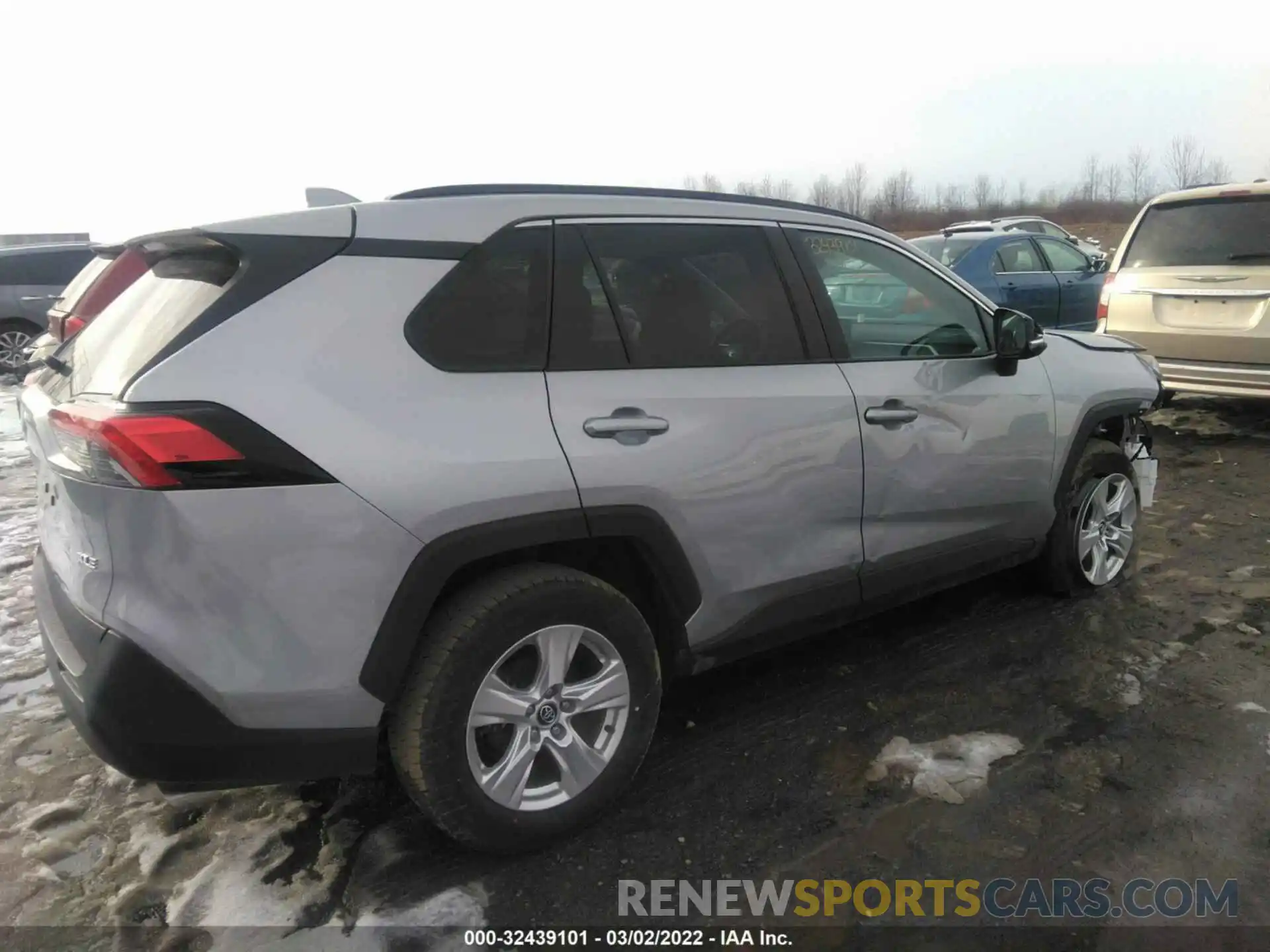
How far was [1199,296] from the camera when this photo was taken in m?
6.80

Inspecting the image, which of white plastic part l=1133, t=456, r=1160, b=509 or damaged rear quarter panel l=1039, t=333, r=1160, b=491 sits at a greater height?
damaged rear quarter panel l=1039, t=333, r=1160, b=491

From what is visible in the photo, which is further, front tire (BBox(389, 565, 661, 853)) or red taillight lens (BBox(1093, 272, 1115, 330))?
red taillight lens (BBox(1093, 272, 1115, 330))

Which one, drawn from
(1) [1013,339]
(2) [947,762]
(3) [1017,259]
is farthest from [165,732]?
(3) [1017,259]

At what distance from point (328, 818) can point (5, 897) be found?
0.82 metres

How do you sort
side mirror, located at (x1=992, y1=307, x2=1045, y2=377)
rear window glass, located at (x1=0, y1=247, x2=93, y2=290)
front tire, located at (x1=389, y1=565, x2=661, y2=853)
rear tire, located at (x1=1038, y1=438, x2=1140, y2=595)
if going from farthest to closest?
rear window glass, located at (x1=0, y1=247, x2=93, y2=290) → rear tire, located at (x1=1038, y1=438, x2=1140, y2=595) → side mirror, located at (x1=992, y1=307, x2=1045, y2=377) → front tire, located at (x1=389, y1=565, x2=661, y2=853)

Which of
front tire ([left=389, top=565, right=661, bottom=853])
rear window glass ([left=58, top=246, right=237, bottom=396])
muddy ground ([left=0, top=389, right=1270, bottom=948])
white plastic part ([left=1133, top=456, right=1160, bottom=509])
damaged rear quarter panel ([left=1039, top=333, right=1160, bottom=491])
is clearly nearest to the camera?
rear window glass ([left=58, top=246, right=237, bottom=396])

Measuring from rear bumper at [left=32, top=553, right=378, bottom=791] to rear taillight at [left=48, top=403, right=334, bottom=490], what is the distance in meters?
0.39

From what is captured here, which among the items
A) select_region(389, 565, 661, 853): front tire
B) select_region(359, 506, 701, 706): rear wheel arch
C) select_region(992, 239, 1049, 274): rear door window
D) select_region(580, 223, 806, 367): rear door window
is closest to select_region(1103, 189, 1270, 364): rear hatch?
select_region(992, 239, 1049, 274): rear door window

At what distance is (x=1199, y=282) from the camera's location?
22.3 ft

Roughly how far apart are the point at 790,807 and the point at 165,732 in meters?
1.74

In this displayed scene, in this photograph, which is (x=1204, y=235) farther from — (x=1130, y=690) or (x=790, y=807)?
(x=790, y=807)

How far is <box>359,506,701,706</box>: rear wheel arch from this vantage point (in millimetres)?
2238

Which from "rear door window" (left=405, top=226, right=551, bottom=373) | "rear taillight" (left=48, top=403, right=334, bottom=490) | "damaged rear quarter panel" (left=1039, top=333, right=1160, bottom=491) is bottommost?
"damaged rear quarter panel" (left=1039, top=333, right=1160, bottom=491)

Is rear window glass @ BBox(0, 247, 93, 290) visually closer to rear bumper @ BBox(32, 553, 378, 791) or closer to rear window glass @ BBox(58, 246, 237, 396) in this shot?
rear window glass @ BBox(58, 246, 237, 396)
